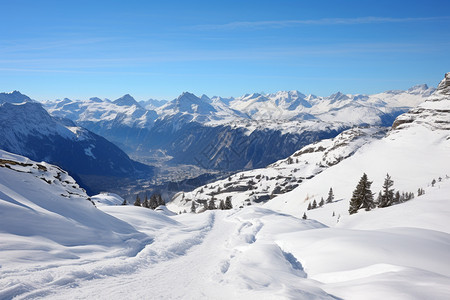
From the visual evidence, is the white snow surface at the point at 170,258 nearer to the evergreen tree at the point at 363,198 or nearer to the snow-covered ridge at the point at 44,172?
the snow-covered ridge at the point at 44,172

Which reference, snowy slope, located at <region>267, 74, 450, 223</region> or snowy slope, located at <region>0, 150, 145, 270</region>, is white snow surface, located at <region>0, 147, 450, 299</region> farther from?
snowy slope, located at <region>267, 74, 450, 223</region>

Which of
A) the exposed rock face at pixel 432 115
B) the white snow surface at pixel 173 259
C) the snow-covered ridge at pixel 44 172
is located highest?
the exposed rock face at pixel 432 115

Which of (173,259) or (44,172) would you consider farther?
(44,172)

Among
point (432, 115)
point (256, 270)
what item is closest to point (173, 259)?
point (256, 270)

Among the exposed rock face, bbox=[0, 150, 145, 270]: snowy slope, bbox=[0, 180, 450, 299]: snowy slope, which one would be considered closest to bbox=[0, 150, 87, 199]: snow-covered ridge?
bbox=[0, 150, 145, 270]: snowy slope

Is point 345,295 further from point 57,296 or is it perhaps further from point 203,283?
point 57,296

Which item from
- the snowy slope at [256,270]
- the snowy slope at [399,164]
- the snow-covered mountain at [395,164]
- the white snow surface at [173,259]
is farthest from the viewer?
the snow-covered mountain at [395,164]

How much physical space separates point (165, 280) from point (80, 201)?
14.3m

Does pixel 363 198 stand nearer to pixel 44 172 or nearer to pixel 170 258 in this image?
pixel 170 258

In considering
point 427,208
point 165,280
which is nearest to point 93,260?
point 165,280

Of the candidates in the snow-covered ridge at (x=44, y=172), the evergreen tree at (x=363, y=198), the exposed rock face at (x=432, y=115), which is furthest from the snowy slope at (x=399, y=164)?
the snow-covered ridge at (x=44, y=172)

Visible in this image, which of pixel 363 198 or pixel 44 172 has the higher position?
pixel 44 172

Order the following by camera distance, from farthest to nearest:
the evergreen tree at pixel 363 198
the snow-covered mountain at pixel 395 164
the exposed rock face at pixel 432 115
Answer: the exposed rock face at pixel 432 115
the snow-covered mountain at pixel 395 164
the evergreen tree at pixel 363 198

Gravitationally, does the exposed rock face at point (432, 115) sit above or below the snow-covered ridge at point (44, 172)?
above
